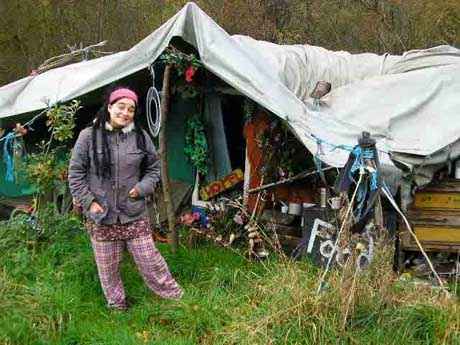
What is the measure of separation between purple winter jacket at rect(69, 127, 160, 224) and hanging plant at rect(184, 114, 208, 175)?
2448mm

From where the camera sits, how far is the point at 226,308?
177 inches

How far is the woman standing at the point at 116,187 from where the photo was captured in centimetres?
464

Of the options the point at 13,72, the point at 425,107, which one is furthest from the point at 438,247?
the point at 13,72

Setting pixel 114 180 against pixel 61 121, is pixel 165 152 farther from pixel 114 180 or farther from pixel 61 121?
pixel 114 180

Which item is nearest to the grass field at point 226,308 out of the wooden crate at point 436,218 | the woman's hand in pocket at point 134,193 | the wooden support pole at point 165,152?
the wooden support pole at point 165,152

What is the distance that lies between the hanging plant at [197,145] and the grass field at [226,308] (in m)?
1.85

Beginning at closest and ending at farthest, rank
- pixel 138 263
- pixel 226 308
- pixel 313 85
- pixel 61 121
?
pixel 226 308 → pixel 138 263 → pixel 61 121 → pixel 313 85

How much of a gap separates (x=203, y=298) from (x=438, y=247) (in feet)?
7.99

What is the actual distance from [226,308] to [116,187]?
1.09m

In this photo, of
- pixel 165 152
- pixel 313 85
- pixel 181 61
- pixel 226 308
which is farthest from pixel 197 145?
pixel 226 308

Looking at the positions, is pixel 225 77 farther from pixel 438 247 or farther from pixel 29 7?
pixel 29 7

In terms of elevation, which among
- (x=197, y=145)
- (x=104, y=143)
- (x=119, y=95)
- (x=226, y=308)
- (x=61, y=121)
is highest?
(x=119, y=95)

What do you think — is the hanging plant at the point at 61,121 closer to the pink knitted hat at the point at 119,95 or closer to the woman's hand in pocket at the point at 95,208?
the pink knitted hat at the point at 119,95

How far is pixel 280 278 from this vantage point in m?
4.40
